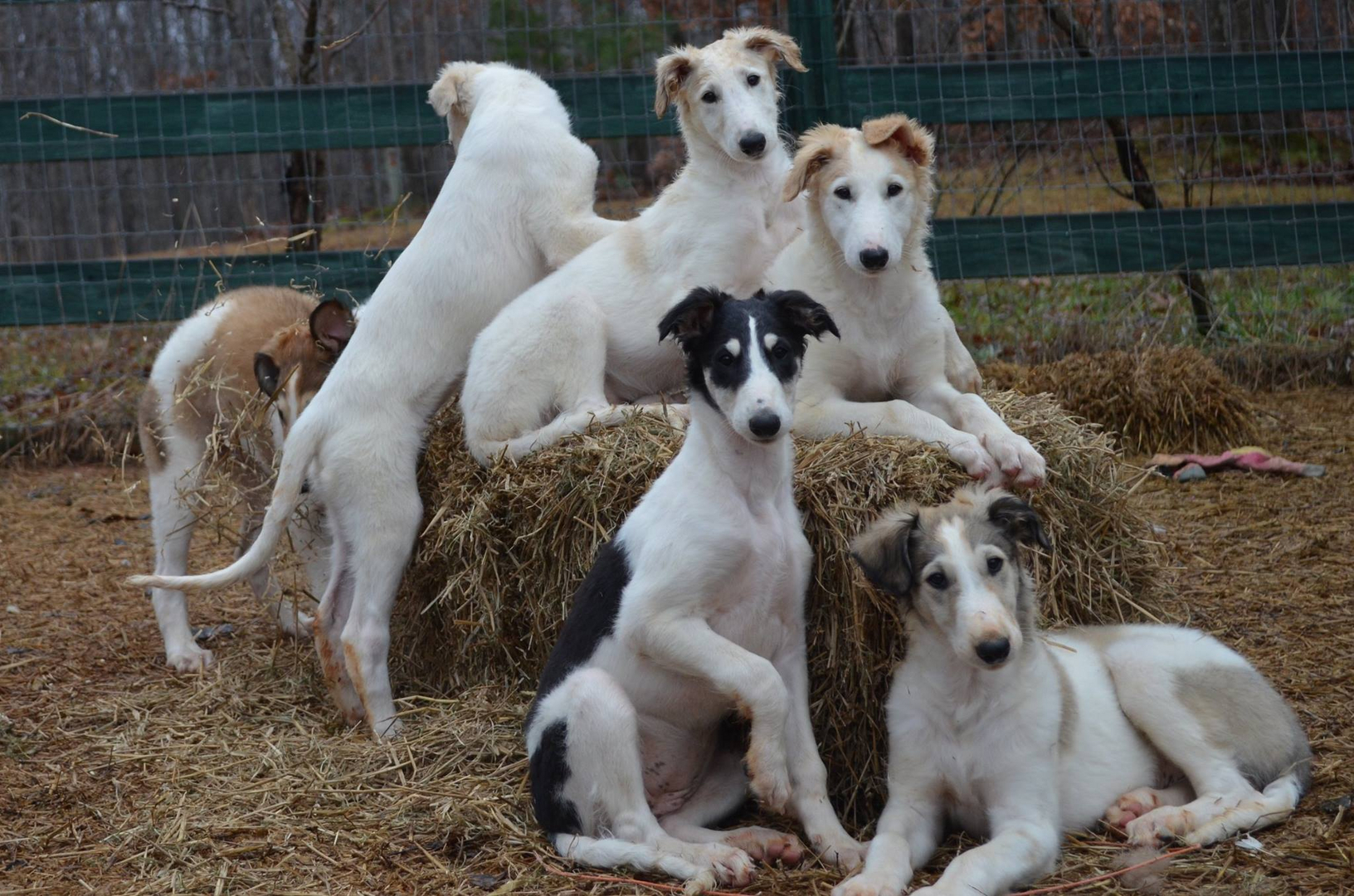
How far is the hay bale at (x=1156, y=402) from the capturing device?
7578mm

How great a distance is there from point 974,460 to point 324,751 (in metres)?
2.30

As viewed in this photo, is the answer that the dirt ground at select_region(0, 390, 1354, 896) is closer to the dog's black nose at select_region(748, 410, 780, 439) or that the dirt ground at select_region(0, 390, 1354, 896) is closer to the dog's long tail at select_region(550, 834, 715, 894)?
the dog's long tail at select_region(550, 834, 715, 894)

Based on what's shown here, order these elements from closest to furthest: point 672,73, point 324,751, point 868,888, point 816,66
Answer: point 868,888 → point 324,751 → point 672,73 → point 816,66

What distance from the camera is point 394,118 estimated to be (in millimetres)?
8617

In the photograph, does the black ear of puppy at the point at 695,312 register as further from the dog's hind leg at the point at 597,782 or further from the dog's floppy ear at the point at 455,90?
the dog's floppy ear at the point at 455,90

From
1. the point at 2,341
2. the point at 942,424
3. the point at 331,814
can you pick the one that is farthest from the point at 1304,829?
the point at 2,341

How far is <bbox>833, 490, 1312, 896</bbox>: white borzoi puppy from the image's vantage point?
3496 mm

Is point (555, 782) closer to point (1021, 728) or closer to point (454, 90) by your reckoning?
point (1021, 728)

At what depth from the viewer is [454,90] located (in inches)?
232

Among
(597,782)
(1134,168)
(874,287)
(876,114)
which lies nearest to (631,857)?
(597,782)

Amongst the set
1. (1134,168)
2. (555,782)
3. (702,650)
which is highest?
(1134,168)

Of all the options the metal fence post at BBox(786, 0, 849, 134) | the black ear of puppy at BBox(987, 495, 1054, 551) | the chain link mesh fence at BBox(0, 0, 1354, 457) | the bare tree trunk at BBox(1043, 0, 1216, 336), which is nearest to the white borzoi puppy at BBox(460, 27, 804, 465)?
the black ear of puppy at BBox(987, 495, 1054, 551)

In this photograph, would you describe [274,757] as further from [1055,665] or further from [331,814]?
[1055,665]

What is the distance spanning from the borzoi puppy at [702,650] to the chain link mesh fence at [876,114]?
184 inches
